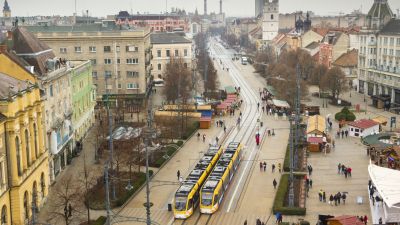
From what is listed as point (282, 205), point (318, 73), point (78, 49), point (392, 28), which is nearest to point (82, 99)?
point (78, 49)

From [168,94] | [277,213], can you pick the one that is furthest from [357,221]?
[168,94]

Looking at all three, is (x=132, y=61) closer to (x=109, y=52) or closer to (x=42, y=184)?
(x=109, y=52)

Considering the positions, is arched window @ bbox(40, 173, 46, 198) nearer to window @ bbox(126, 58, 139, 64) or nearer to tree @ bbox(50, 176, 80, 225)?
tree @ bbox(50, 176, 80, 225)

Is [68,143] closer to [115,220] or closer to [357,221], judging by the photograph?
[115,220]

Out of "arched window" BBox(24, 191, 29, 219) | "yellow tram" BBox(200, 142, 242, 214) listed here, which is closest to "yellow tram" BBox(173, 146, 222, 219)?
"yellow tram" BBox(200, 142, 242, 214)

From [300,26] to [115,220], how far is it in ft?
410

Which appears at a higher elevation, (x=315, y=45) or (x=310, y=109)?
(x=315, y=45)

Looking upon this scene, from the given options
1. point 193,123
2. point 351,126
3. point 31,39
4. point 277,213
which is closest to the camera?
point 277,213

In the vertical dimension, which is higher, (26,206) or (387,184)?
(387,184)

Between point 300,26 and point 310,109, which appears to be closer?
point 310,109

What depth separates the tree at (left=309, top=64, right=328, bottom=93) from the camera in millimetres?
98750

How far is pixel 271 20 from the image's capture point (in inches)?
7313

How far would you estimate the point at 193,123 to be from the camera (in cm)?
7300

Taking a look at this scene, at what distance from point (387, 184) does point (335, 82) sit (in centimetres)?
5165
